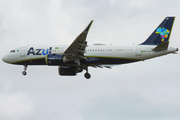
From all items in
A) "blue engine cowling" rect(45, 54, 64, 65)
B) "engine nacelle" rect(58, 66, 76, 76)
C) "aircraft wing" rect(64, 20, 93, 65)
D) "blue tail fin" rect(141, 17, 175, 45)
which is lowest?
"engine nacelle" rect(58, 66, 76, 76)

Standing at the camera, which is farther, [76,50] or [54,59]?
[54,59]

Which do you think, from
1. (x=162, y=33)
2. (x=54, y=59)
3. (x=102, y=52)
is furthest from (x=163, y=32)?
(x=54, y=59)

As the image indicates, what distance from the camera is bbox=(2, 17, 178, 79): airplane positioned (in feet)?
159

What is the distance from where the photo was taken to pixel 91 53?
5084 cm

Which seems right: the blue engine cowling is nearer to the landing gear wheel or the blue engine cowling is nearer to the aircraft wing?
the aircraft wing

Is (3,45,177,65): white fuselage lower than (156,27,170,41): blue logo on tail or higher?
lower

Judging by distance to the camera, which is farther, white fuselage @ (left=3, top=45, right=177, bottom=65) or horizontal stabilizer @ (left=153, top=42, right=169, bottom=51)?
white fuselage @ (left=3, top=45, right=177, bottom=65)

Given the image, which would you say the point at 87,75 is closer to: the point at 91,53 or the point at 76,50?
the point at 91,53

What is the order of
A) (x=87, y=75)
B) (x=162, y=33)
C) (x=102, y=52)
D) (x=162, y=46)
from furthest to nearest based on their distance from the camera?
(x=87, y=75) < (x=162, y=33) < (x=102, y=52) < (x=162, y=46)

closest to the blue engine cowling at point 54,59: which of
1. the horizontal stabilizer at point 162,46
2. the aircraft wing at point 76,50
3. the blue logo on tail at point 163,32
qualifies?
the aircraft wing at point 76,50

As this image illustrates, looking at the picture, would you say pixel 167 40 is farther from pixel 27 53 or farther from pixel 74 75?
pixel 27 53

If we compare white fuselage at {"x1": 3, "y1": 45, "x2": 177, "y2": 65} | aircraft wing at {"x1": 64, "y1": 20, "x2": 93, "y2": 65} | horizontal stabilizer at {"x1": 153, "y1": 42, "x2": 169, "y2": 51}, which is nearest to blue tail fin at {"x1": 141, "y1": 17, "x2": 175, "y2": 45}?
white fuselage at {"x1": 3, "y1": 45, "x2": 177, "y2": 65}

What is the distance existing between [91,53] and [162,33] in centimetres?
1079

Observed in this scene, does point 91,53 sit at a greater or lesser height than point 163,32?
lesser
